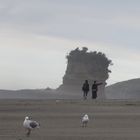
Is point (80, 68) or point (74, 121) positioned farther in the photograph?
point (80, 68)

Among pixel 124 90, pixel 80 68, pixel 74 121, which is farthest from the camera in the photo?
pixel 124 90

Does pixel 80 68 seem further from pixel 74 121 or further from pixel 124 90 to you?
pixel 74 121

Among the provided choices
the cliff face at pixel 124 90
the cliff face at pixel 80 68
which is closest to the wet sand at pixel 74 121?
the cliff face at pixel 80 68

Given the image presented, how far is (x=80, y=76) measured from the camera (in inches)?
4825

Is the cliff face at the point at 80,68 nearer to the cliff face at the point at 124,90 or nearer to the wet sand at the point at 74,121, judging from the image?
the cliff face at the point at 124,90

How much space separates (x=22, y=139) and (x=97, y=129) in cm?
590

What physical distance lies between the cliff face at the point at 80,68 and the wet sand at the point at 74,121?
63810 millimetres

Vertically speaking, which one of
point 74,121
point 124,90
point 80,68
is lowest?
point 74,121

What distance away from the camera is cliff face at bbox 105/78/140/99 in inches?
5076

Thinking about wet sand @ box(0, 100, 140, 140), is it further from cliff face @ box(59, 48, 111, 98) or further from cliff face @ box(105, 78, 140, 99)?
cliff face @ box(105, 78, 140, 99)

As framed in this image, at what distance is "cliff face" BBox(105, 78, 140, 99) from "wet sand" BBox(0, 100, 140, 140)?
76497mm

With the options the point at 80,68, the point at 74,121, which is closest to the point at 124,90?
the point at 80,68

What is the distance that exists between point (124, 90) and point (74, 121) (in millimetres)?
100668

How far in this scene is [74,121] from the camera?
36.8 metres
